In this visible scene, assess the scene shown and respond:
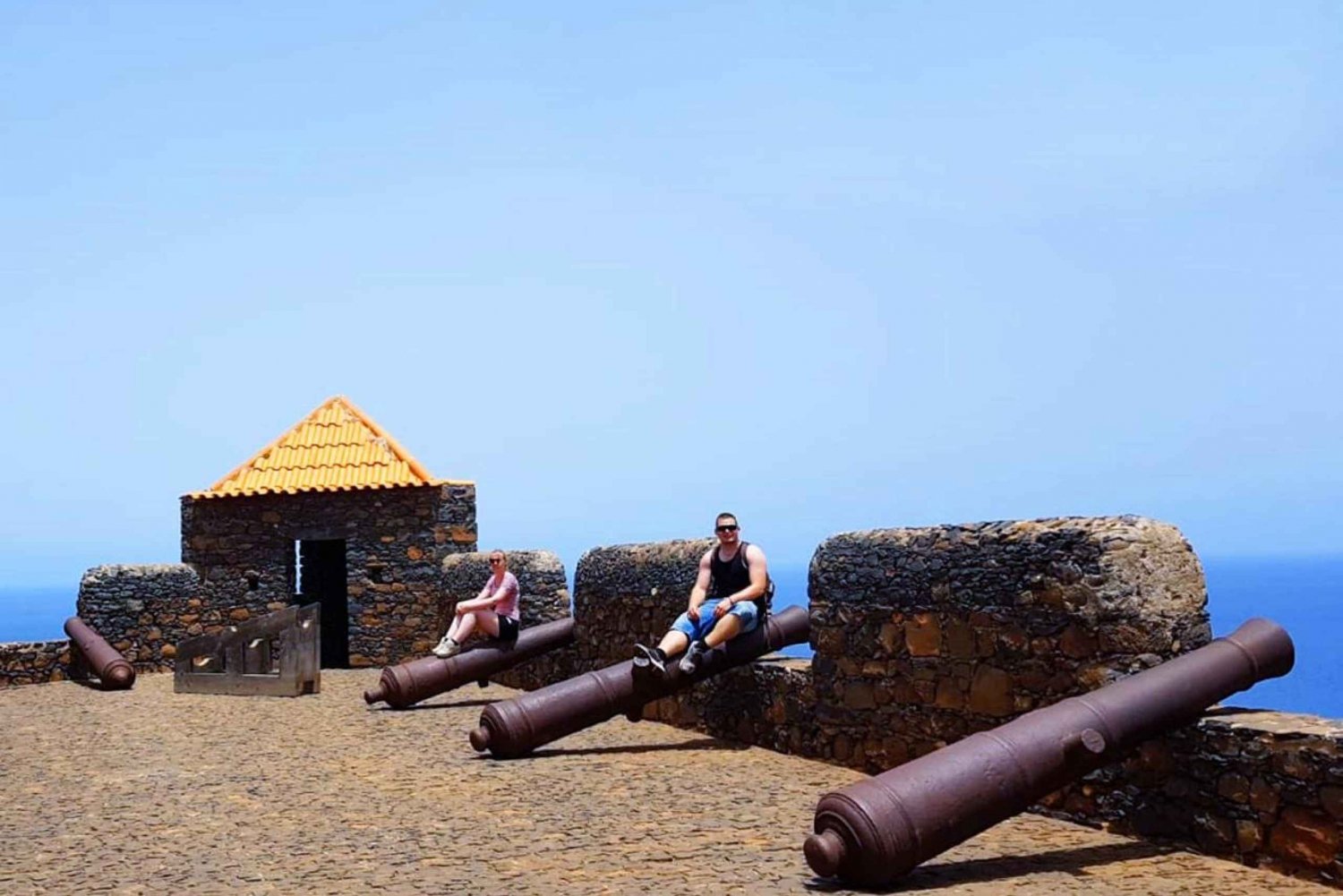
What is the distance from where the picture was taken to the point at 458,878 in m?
6.65

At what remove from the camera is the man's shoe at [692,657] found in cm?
1050

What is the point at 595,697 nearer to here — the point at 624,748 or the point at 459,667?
the point at 624,748

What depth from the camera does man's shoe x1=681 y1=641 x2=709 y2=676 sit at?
10500mm

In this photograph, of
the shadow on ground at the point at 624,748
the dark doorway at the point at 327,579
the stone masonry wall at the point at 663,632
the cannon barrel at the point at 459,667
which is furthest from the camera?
the dark doorway at the point at 327,579

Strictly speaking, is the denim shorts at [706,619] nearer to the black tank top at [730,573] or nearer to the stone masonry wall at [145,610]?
the black tank top at [730,573]

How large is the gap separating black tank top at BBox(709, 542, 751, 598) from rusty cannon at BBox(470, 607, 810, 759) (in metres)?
0.36

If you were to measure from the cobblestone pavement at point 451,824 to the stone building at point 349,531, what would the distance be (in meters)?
7.54

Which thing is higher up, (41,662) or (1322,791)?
(1322,791)

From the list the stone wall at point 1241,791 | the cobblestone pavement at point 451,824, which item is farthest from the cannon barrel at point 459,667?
the stone wall at point 1241,791

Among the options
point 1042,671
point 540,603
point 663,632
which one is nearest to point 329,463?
point 540,603

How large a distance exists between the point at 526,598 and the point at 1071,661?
385 inches

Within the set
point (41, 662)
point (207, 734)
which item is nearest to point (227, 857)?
point (207, 734)

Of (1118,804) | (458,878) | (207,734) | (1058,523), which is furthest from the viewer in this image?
(207,734)

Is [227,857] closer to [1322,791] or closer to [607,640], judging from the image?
[1322,791]
